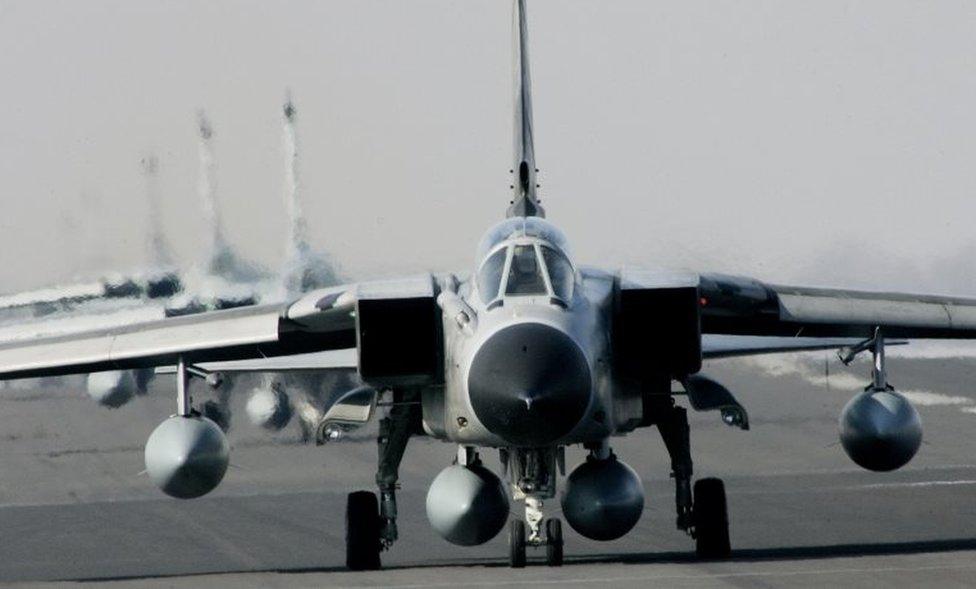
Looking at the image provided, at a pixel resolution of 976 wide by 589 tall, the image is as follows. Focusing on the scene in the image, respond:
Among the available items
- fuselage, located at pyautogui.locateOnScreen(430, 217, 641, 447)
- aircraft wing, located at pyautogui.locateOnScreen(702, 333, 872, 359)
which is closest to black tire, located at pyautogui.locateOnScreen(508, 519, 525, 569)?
fuselage, located at pyautogui.locateOnScreen(430, 217, 641, 447)

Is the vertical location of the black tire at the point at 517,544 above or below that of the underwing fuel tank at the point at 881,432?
below

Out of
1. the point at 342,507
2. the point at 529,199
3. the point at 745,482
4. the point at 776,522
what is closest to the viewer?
the point at 529,199

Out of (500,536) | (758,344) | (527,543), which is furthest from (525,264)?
(500,536)

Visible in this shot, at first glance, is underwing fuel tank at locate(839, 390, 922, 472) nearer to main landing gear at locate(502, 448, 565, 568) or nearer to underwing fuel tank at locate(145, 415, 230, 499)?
main landing gear at locate(502, 448, 565, 568)

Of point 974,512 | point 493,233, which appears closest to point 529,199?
point 493,233

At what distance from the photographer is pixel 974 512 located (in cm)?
2116

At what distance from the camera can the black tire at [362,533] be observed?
1736cm

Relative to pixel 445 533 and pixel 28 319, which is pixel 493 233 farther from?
pixel 28 319

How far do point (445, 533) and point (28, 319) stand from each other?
1728cm

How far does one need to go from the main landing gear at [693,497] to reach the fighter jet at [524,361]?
0.02m

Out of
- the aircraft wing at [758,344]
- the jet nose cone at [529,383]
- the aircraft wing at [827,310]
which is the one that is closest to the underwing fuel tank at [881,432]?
the aircraft wing at [827,310]

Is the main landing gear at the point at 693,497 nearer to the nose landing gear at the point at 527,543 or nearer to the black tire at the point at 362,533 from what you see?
the nose landing gear at the point at 527,543

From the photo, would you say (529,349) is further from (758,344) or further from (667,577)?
(758,344)

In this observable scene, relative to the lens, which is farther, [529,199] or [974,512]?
[974,512]
